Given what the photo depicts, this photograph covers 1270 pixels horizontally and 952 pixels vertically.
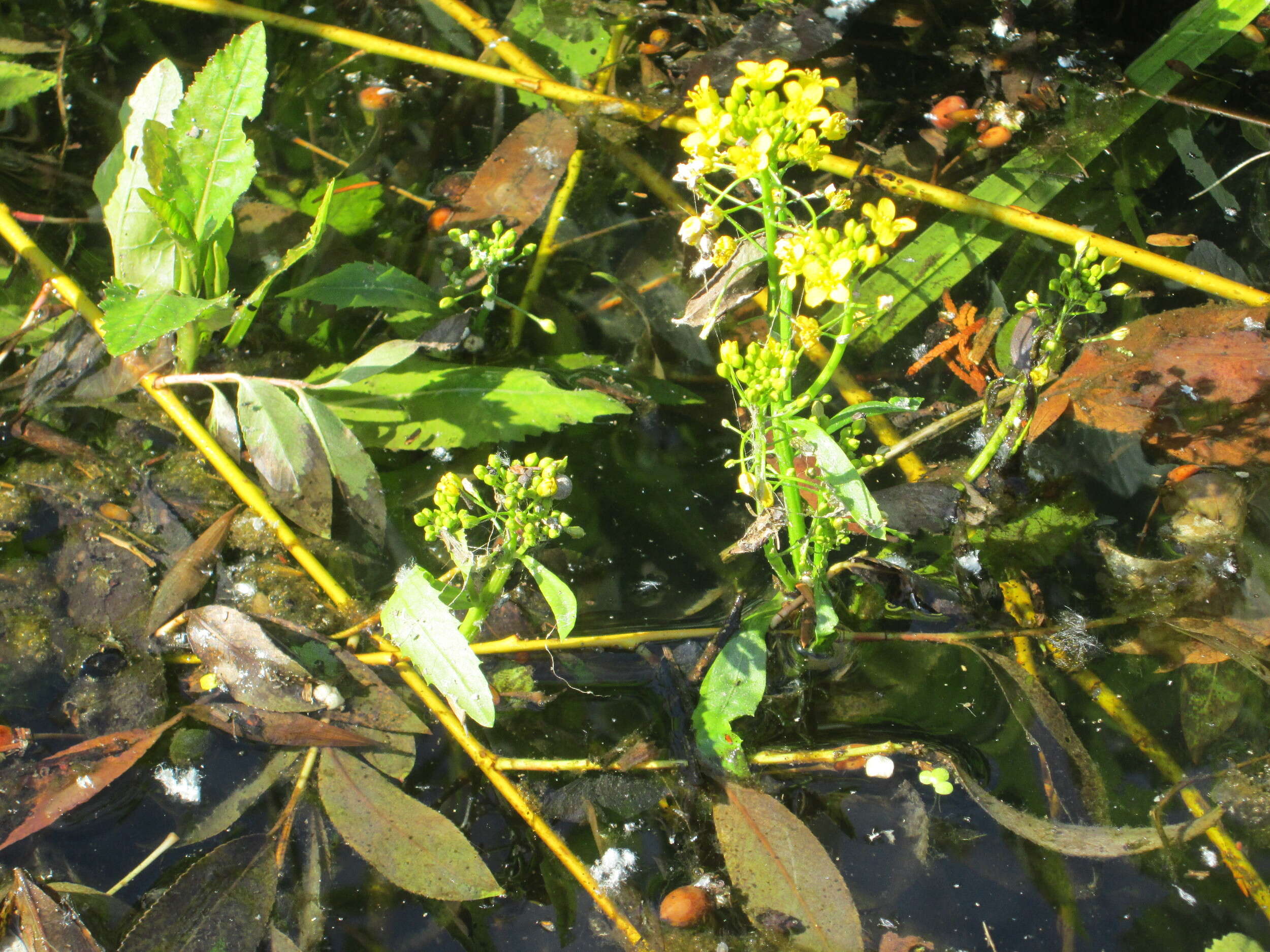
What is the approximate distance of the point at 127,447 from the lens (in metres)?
2.39

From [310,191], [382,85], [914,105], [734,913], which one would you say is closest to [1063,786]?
[734,913]

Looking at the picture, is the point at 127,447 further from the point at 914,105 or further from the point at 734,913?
the point at 914,105

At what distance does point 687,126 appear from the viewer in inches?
110

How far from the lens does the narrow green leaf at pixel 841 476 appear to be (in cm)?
152

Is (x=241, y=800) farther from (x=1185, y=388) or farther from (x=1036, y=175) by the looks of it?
(x=1036, y=175)

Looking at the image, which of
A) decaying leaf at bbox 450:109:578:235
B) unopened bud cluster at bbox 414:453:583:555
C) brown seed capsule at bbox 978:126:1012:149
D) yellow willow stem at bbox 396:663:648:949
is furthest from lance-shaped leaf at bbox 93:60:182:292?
brown seed capsule at bbox 978:126:1012:149

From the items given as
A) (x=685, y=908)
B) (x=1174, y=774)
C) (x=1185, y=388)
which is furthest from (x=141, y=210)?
(x=1174, y=774)

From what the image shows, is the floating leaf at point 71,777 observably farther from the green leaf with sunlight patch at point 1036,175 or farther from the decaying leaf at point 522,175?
the green leaf with sunlight patch at point 1036,175

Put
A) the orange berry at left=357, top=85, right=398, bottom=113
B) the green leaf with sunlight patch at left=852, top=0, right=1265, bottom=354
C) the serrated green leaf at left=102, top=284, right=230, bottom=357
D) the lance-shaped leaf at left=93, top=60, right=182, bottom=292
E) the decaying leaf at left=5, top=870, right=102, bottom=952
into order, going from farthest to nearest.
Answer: the orange berry at left=357, top=85, right=398, bottom=113 → the green leaf with sunlight patch at left=852, top=0, right=1265, bottom=354 → the lance-shaped leaf at left=93, top=60, right=182, bottom=292 → the serrated green leaf at left=102, top=284, right=230, bottom=357 → the decaying leaf at left=5, top=870, right=102, bottom=952

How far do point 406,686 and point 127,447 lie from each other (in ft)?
3.54

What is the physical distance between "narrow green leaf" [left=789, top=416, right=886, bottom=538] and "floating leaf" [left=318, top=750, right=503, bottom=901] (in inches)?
39.8

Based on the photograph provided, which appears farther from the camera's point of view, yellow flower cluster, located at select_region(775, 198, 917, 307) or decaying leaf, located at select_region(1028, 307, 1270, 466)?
decaying leaf, located at select_region(1028, 307, 1270, 466)

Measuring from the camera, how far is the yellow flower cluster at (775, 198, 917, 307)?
1.41 meters

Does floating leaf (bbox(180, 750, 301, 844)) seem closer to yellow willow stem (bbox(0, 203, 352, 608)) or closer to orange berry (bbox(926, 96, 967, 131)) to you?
yellow willow stem (bbox(0, 203, 352, 608))
